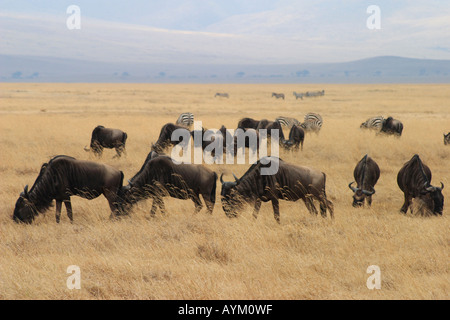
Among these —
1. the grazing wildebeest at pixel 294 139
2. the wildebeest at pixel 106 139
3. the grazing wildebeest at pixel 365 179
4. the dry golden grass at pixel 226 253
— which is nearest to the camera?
the dry golden grass at pixel 226 253

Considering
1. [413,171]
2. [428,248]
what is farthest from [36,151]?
[428,248]

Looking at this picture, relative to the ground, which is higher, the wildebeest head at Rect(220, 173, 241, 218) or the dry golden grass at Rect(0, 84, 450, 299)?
the wildebeest head at Rect(220, 173, 241, 218)

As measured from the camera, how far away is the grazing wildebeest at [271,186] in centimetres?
928

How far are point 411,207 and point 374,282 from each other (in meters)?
4.14

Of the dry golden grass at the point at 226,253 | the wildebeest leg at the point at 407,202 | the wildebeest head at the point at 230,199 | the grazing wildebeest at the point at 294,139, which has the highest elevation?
the grazing wildebeest at the point at 294,139

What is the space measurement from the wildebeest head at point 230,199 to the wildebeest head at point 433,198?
3.58m

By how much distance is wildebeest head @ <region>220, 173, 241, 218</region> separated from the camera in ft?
30.5

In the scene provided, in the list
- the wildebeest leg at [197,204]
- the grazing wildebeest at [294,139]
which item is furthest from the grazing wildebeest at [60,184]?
the grazing wildebeest at [294,139]

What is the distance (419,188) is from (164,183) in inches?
192

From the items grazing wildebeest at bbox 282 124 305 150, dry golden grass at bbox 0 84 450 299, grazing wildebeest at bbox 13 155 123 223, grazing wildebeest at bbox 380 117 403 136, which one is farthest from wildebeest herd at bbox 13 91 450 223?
grazing wildebeest at bbox 380 117 403 136

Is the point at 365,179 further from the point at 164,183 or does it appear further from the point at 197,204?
the point at 164,183

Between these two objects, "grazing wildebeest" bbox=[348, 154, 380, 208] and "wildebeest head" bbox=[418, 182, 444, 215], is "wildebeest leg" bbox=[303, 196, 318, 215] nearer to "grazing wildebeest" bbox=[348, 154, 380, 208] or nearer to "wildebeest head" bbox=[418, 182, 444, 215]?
"grazing wildebeest" bbox=[348, 154, 380, 208]

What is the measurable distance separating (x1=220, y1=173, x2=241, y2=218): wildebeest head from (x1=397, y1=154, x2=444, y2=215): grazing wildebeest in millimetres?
3512

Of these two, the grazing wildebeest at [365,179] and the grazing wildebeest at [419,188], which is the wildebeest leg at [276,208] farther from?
the grazing wildebeest at [419,188]
